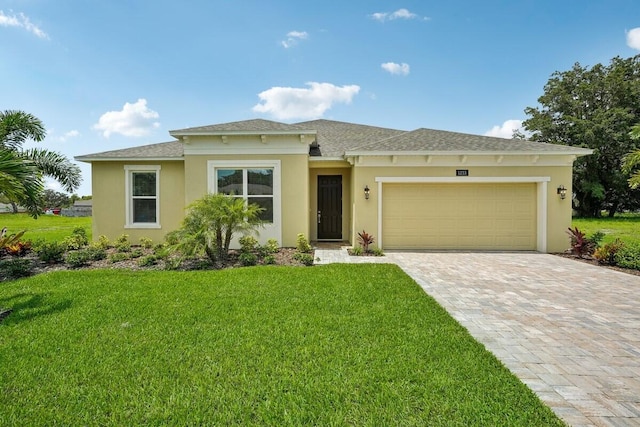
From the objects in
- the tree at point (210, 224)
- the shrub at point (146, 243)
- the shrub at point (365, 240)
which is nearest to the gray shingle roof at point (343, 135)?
the shrub at point (365, 240)

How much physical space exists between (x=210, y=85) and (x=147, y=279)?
367 inches

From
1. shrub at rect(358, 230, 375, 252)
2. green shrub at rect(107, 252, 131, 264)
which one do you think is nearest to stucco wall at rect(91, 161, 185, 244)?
green shrub at rect(107, 252, 131, 264)

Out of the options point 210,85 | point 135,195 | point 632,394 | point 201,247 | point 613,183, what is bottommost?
point 632,394

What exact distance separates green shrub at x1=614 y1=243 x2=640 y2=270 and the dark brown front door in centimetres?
800

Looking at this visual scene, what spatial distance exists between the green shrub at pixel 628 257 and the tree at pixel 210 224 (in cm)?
943

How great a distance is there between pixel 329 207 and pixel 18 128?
9852mm

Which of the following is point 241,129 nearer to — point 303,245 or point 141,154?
point 141,154

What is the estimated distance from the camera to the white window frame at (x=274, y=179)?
10273mm

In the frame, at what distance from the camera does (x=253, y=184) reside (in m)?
10.4

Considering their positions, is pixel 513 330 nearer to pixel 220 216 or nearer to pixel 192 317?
pixel 192 317

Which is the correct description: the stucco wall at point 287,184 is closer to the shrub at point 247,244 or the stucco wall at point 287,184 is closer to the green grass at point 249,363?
the shrub at point 247,244

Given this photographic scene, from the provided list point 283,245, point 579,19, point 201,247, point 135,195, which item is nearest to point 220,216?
point 201,247

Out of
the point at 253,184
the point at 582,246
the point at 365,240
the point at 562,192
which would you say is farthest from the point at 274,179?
the point at 582,246

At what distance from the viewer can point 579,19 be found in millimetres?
10742
